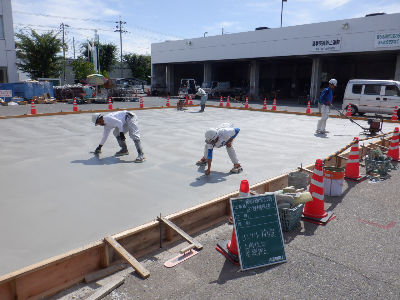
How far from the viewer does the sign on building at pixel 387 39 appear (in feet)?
73.0

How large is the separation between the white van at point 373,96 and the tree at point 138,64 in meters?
45.9

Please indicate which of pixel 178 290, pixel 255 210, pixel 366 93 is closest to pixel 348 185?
pixel 255 210

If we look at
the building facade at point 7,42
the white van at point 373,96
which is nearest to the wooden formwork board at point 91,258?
the white van at point 373,96

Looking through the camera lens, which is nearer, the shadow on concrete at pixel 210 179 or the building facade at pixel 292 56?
the shadow on concrete at pixel 210 179

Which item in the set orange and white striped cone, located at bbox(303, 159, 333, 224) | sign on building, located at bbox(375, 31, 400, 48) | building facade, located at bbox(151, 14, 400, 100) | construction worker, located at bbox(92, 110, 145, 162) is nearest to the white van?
sign on building, located at bbox(375, 31, 400, 48)

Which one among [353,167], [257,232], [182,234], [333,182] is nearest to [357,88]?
[353,167]

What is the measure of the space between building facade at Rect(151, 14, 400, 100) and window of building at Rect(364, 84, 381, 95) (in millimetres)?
8942

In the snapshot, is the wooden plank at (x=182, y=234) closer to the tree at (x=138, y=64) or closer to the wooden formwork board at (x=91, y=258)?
the wooden formwork board at (x=91, y=258)

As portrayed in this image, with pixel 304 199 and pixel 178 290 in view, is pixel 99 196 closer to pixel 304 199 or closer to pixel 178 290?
pixel 178 290

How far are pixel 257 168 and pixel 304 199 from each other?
242cm

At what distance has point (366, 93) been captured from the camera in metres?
16.2

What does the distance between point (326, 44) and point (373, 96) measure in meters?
11.6

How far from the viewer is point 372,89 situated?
16109mm

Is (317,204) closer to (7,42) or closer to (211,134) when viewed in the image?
(211,134)
